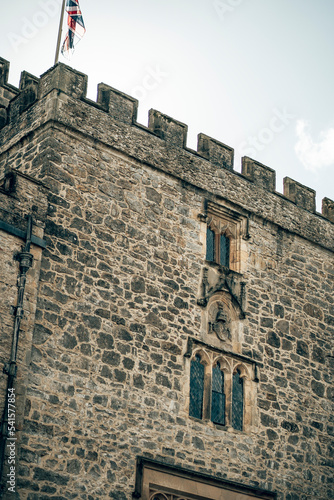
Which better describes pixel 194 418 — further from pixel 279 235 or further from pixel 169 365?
pixel 279 235

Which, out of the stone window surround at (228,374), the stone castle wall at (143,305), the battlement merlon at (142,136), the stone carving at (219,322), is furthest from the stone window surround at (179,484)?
the battlement merlon at (142,136)

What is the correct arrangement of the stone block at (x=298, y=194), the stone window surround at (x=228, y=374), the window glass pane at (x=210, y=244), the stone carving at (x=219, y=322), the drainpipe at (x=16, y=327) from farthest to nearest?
the stone block at (x=298, y=194) → the window glass pane at (x=210, y=244) → the stone carving at (x=219, y=322) → the stone window surround at (x=228, y=374) → the drainpipe at (x=16, y=327)

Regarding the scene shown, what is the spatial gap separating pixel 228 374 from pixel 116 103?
538 cm

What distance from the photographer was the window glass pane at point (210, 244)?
15984 mm

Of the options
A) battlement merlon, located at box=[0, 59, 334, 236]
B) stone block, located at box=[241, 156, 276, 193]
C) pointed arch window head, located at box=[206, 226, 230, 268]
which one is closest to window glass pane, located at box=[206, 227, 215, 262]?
pointed arch window head, located at box=[206, 226, 230, 268]

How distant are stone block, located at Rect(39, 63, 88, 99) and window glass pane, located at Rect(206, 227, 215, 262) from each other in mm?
3572

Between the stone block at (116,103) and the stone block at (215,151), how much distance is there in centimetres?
168

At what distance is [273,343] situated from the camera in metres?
15.9

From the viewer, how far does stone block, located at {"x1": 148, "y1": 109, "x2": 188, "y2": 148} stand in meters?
16.0

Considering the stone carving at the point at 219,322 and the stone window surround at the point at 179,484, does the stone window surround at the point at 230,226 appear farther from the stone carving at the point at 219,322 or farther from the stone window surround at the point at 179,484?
the stone window surround at the point at 179,484

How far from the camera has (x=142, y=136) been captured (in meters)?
15.6

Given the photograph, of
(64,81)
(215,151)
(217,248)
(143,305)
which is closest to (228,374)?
(143,305)

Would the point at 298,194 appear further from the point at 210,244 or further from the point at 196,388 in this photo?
the point at 196,388

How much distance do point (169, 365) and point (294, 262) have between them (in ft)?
14.1
